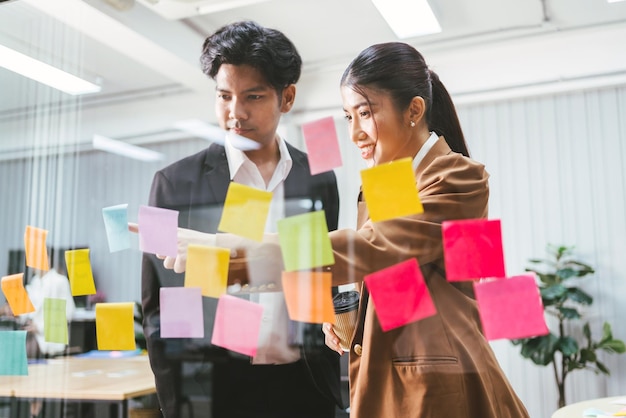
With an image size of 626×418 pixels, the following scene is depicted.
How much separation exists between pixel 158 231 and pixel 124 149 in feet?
0.86

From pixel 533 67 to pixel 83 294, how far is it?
44.8 inches

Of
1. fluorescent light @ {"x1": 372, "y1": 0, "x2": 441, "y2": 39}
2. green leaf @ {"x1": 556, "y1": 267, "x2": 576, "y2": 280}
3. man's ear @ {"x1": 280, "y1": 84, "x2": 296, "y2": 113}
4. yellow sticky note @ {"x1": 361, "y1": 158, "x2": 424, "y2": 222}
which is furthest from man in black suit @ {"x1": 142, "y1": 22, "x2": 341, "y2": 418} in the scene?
green leaf @ {"x1": 556, "y1": 267, "x2": 576, "y2": 280}

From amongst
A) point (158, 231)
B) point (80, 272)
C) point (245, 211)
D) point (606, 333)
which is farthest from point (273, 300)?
point (606, 333)

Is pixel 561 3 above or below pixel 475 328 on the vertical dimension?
above

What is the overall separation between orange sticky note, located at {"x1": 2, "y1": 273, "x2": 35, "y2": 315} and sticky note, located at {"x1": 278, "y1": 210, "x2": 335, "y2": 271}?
2.53ft

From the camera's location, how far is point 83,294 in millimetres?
1506

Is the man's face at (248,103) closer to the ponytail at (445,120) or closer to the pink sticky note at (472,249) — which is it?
the ponytail at (445,120)

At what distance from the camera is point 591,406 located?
1119mm

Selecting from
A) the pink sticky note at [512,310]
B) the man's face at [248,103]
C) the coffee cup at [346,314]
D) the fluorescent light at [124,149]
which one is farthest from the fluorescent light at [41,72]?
the pink sticky note at [512,310]

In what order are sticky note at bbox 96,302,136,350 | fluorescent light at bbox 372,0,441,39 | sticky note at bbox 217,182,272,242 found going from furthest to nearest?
sticky note at bbox 96,302,136,350
sticky note at bbox 217,182,272,242
fluorescent light at bbox 372,0,441,39

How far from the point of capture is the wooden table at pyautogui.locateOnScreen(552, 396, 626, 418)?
1108mm

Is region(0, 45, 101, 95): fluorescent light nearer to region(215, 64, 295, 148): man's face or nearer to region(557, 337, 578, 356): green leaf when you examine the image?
region(215, 64, 295, 148): man's face

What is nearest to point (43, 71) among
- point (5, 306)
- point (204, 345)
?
point (5, 306)

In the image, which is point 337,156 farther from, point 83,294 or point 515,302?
point 83,294
